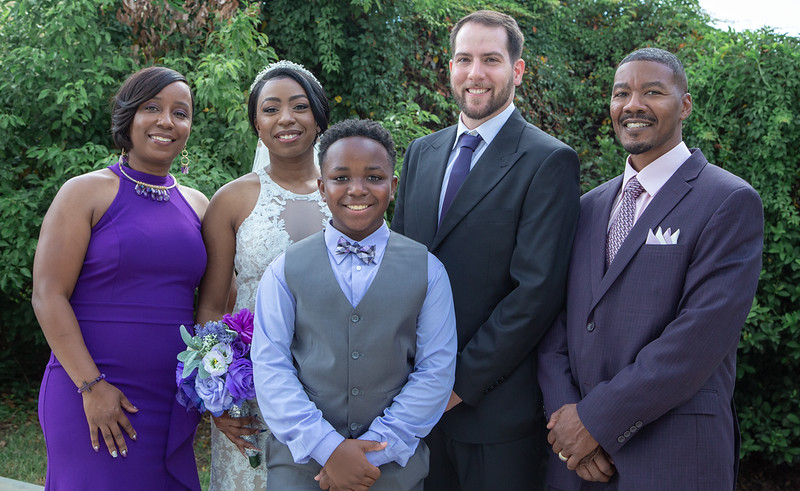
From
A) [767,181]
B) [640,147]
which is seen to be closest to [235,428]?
[640,147]

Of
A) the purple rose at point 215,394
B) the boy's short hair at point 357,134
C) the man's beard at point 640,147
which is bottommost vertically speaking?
the purple rose at point 215,394

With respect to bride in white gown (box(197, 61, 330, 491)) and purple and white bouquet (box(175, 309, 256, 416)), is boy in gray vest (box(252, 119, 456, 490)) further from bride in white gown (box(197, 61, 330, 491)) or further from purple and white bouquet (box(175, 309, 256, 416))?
bride in white gown (box(197, 61, 330, 491))

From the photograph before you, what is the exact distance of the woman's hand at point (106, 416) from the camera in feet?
9.92

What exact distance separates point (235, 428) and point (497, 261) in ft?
4.66

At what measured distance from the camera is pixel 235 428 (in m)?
3.18

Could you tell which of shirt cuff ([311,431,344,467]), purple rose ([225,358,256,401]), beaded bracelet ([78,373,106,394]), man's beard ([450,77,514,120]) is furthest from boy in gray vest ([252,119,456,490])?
beaded bracelet ([78,373,106,394])

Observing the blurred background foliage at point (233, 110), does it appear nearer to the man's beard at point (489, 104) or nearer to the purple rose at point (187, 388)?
the purple rose at point (187, 388)

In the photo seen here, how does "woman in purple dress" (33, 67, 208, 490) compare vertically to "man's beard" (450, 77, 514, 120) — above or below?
below

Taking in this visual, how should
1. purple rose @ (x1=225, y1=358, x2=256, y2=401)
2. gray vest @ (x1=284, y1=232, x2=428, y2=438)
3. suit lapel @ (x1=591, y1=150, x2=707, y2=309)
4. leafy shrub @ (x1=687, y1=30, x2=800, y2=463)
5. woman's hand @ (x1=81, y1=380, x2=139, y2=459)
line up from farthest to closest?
1. leafy shrub @ (x1=687, y1=30, x2=800, y2=463)
2. woman's hand @ (x1=81, y1=380, x2=139, y2=459)
3. purple rose @ (x1=225, y1=358, x2=256, y2=401)
4. suit lapel @ (x1=591, y1=150, x2=707, y2=309)
5. gray vest @ (x1=284, y1=232, x2=428, y2=438)

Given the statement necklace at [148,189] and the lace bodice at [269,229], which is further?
the lace bodice at [269,229]

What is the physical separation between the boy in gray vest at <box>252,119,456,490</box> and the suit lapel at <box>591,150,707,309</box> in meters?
0.68

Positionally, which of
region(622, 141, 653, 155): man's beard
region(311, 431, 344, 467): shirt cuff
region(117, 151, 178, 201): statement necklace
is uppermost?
region(622, 141, 653, 155): man's beard

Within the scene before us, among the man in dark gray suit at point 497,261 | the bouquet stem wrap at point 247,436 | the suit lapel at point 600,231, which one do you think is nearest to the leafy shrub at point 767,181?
the suit lapel at point 600,231

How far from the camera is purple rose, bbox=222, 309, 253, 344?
306 centimetres
